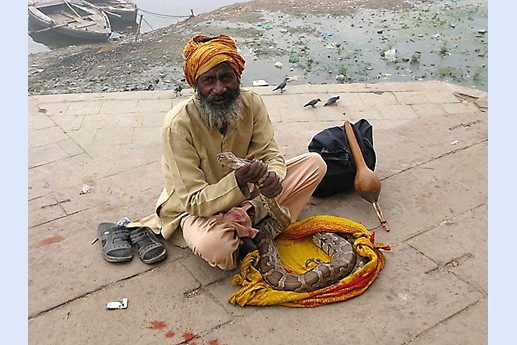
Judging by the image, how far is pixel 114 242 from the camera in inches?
141

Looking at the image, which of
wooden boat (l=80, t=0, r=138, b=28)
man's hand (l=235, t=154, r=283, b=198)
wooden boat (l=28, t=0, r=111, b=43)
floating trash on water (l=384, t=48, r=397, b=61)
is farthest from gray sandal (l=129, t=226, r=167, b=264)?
wooden boat (l=80, t=0, r=138, b=28)

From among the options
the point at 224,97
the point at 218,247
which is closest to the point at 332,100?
the point at 224,97

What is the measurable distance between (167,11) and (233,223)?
40.2ft

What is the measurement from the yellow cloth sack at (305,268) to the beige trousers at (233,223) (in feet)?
0.38

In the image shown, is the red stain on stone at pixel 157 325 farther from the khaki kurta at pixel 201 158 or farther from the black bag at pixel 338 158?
the black bag at pixel 338 158

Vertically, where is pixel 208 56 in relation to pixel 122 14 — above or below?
above

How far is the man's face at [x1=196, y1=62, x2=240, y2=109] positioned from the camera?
3150 mm

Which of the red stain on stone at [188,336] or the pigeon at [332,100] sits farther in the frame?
the pigeon at [332,100]

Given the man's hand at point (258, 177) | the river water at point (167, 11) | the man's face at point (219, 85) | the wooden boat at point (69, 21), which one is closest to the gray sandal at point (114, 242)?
the man's hand at point (258, 177)

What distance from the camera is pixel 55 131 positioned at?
548cm

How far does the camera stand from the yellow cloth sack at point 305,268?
3.07m

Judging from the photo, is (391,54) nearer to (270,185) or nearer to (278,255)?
(278,255)

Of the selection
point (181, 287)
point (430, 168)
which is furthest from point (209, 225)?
point (430, 168)

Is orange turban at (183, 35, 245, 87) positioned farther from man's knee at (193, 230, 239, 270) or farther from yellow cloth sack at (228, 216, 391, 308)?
yellow cloth sack at (228, 216, 391, 308)
